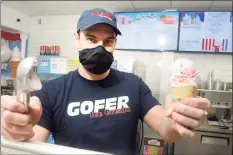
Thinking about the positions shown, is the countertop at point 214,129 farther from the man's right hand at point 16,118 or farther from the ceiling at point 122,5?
the man's right hand at point 16,118

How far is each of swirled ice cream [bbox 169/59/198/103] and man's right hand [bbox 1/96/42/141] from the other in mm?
271

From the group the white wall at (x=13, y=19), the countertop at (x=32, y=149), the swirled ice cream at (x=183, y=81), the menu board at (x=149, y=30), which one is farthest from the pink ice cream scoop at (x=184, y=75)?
the white wall at (x=13, y=19)

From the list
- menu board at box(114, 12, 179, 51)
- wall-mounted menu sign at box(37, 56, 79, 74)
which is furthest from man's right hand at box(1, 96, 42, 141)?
menu board at box(114, 12, 179, 51)

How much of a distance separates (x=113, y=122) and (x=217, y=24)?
1891 millimetres

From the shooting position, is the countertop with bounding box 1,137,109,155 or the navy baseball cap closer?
the countertop with bounding box 1,137,109,155

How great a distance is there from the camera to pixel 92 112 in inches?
28.8

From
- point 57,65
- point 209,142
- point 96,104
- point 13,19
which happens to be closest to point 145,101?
point 96,104

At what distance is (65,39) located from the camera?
273cm

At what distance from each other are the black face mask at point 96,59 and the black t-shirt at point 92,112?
0.05m

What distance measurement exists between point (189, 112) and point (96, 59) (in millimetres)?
468

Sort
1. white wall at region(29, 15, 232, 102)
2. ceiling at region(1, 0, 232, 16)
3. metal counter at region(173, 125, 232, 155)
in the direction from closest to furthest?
metal counter at region(173, 125, 232, 155), ceiling at region(1, 0, 232, 16), white wall at region(29, 15, 232, 102)

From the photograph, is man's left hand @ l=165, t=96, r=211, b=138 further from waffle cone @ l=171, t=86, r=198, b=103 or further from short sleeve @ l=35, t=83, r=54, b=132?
short sleeve @ l=35, t=83, r=54, b=132

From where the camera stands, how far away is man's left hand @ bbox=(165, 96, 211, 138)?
1.31ft

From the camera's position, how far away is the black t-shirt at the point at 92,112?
0.72 m
